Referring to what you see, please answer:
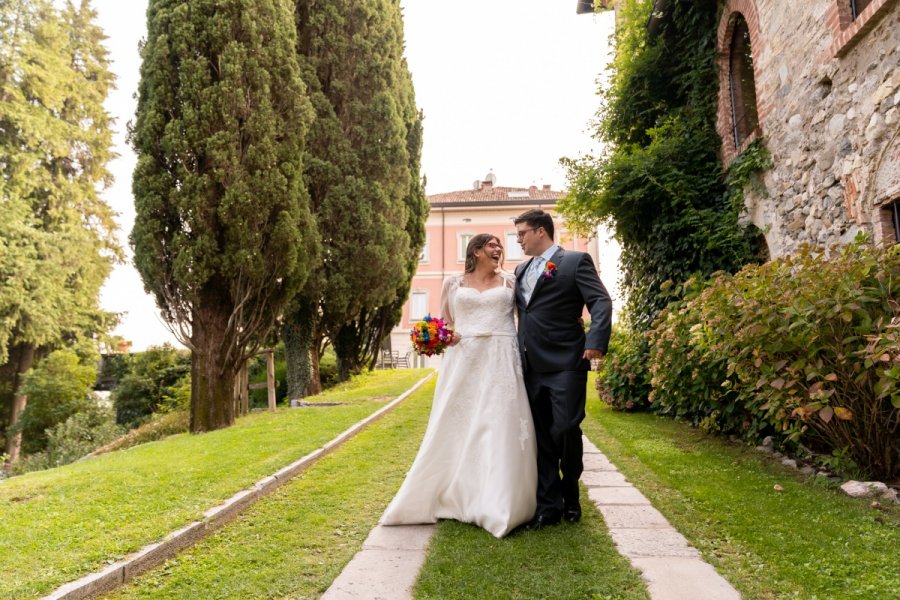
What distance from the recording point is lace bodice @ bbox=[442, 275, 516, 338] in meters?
3.61

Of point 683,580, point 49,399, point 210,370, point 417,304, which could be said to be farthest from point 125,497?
point 417,304

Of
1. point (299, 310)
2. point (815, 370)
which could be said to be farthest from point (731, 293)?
point (299, 310)

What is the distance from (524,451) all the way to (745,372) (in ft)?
6.64

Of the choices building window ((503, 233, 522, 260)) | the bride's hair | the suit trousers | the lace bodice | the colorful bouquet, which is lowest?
the suit trousers

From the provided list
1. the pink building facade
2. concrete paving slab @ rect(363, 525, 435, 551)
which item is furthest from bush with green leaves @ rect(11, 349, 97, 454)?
the pink building facade

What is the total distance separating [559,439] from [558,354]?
0.49 metres

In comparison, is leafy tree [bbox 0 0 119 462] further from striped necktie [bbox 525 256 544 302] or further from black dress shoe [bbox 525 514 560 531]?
black dress shoe [bbox 525 514 560 531]

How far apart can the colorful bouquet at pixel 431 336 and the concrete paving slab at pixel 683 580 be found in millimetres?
1659

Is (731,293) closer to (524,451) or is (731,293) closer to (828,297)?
(828,297)

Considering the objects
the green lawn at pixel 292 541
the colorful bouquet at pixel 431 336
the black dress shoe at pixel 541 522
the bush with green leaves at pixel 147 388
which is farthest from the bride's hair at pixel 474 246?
the bush with green leaves at pixel 147 388

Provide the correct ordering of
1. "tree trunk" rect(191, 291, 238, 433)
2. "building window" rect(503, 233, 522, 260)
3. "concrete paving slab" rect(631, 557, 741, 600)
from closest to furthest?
1. "concrete paving slab" rect(631, 557, 741, 600)
2. "tree trunk" rect(191, 291, 238, 433)
3. "building window" rect(503, 233, 522, 260)

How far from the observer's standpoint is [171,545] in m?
3.09

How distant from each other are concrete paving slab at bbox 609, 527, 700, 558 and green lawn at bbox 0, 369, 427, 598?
2543 millimetres

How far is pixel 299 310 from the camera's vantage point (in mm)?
12703
